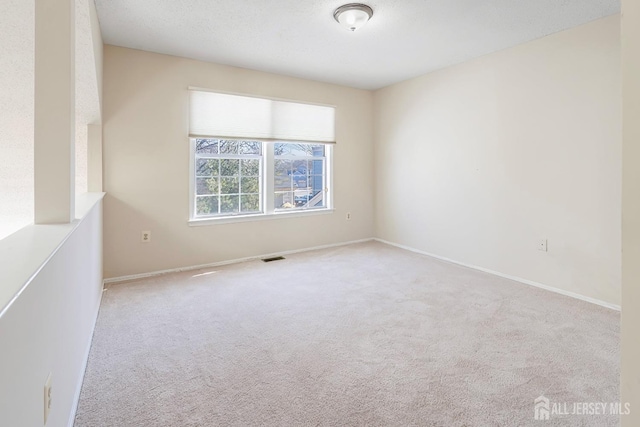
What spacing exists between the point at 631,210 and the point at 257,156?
426 centimetres

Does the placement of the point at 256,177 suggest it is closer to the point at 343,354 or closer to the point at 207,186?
the point at 207,186

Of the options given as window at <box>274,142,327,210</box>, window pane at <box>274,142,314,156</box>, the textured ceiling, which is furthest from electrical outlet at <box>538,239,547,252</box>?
window pane at <box>274,142,314,156</box>

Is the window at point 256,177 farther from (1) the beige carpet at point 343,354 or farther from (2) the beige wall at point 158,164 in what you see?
(1) the beige carpet at point 343,354

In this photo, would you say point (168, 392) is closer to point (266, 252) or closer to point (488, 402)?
point (488, 402)

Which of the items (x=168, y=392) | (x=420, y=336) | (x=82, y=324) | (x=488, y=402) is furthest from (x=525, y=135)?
(x=82, y=324)

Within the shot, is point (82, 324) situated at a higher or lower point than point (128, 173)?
lower

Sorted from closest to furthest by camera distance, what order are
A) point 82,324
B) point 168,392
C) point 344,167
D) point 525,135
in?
point 168,392 < point 82,324 < point 525,135 < point 344,167

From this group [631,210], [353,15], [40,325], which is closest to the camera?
[631,210]

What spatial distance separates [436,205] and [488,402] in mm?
3134

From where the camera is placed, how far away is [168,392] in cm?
181

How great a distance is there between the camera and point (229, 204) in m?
4.41

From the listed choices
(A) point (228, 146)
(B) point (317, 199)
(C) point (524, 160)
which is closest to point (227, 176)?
(A) point (228, 146)

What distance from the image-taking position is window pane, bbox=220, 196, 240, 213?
172 inches

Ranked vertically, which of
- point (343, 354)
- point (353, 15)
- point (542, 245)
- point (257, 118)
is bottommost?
point (343, 354)
